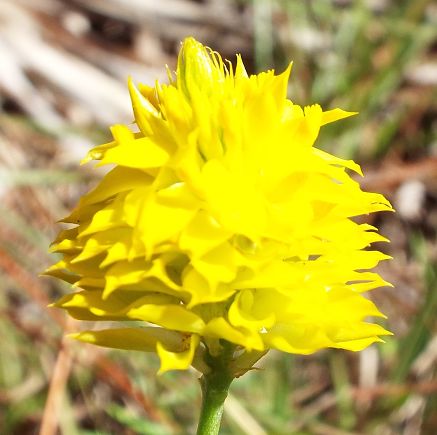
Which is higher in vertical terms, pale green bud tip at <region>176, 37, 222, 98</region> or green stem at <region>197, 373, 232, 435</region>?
pale green bud tip at <region>176, 37, 222, 98</region>

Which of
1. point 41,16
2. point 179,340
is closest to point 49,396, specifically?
point 179,340

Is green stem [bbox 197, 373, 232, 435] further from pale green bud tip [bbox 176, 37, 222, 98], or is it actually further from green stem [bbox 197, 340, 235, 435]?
pale green bud tip [bbox 176, 37, 222, 98]

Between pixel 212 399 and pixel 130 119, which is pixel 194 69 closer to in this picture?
pixel 212 399

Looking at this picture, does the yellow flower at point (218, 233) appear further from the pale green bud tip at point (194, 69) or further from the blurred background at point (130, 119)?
the blurred background at point (130, 119)

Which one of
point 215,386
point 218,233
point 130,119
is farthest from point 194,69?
point 130,119

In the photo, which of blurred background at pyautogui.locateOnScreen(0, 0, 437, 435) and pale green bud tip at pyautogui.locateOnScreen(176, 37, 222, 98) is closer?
pale green bud tip at pyautogui.locateOnScreen(176, 37, 222, 98)

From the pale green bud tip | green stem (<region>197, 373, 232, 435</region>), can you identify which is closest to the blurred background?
green stem (<region>197, 373, 232, 435</region>)

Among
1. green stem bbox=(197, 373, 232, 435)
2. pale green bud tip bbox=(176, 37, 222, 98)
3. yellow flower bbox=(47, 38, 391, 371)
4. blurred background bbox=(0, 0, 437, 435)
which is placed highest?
pale green bud tip bbox=(176, 37, 222, 98)
